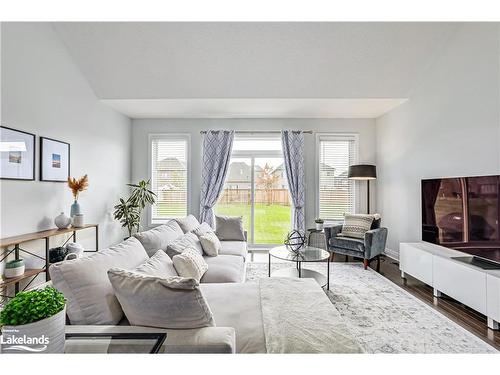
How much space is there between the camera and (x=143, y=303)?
1179mm

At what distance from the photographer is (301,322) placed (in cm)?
139

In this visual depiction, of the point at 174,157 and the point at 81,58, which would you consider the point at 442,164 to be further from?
the point at 81,58

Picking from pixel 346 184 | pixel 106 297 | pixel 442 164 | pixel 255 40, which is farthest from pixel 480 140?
pixel 106 297

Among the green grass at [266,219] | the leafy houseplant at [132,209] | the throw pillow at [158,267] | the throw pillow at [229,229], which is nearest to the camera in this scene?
the throw pillow at [158,267]

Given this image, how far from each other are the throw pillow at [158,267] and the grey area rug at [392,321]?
167 centimetres

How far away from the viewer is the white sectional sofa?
3.81ft

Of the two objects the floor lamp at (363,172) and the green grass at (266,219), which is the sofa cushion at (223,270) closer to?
the green grass at (266,219)

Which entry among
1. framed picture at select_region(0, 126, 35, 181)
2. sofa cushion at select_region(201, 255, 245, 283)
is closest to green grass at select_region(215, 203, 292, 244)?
sofa cushion at select_region(201, 255, 245, 283)

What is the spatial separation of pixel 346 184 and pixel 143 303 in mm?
4577

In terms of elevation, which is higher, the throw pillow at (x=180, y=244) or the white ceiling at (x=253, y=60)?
the white ceiling at (x=253, y=60)

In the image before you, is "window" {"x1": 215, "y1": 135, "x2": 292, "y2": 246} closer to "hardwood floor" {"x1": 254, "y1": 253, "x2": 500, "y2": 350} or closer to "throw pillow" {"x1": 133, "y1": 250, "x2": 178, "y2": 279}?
"hardwood floor" {"x1": 254, "y1": 253, "x2": 500, "y2": 350}

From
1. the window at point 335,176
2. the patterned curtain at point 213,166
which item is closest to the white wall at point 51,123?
the patterned curtain at point 213,166

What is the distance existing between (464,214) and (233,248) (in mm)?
2724

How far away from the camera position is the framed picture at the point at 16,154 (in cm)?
230
